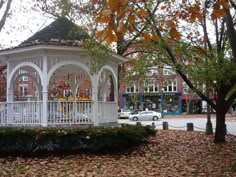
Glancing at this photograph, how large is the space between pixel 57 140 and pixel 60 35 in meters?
5.29

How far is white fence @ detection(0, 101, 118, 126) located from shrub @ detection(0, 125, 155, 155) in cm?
126

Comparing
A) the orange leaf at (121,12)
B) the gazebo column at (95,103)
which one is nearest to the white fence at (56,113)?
the gazebo column at (95,103)

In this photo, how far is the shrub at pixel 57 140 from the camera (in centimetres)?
1355

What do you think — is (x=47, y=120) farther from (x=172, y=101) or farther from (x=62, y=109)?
(x=172, y=101)

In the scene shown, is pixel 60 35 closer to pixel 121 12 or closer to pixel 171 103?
pixel 121 12

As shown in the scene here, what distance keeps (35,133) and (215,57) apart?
27.8ft

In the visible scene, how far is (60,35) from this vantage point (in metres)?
16.5

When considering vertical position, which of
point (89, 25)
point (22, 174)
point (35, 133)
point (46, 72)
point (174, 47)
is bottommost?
point (22, 174)

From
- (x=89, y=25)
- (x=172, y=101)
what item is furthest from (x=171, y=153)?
(x=172, y=101)

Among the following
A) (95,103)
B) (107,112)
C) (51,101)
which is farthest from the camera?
(107,112)

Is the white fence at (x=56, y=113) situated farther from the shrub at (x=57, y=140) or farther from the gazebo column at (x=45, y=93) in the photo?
the shrub at (x=57, y=140)

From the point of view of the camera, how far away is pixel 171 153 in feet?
Answer: 45.8

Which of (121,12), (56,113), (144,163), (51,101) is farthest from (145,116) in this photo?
(121,12)

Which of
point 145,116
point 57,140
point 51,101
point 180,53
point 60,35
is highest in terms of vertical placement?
point 60,35
